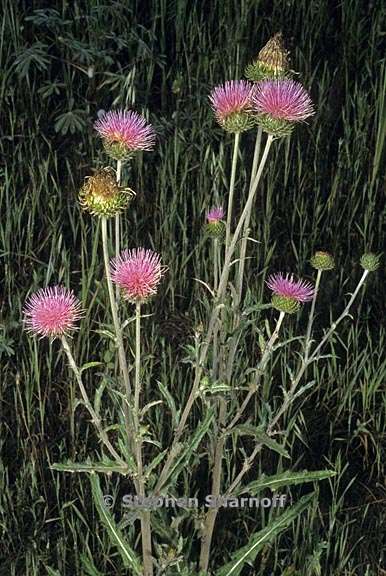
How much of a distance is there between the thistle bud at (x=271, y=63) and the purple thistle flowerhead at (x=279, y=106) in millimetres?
89

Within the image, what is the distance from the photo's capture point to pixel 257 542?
1.72 meters

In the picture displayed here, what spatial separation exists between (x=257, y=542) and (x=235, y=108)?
0.90 metres

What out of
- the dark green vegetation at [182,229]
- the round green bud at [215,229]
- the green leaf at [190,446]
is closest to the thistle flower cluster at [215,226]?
the round green bud at [215,229]

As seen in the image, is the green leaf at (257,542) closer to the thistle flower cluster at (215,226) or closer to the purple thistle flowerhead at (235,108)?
the thistle flower cluster at (215,226)

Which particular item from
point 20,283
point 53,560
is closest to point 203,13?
point 20,283

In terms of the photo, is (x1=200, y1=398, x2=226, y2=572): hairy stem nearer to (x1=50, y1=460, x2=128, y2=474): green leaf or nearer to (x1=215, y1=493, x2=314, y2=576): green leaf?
(x1=215, y1=493, x2=314, y2=576): green leaf

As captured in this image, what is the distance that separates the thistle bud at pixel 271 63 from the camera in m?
1.54

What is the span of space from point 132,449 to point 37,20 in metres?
1.33

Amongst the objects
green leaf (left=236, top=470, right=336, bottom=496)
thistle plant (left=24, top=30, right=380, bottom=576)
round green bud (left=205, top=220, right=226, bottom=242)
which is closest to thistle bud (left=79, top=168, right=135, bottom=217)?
thistle plant (left=24, top=30, right=380, bottom=576)

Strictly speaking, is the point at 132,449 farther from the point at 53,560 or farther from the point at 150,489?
the point at 53,560

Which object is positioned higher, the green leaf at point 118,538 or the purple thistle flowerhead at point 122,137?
the purple thistle flowerhead at point 122,137

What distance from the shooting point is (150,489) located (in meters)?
1.64

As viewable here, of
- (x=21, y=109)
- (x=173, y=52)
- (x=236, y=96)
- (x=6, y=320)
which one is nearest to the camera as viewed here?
(x=236, y=96)

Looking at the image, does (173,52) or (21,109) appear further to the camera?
(173,52)
